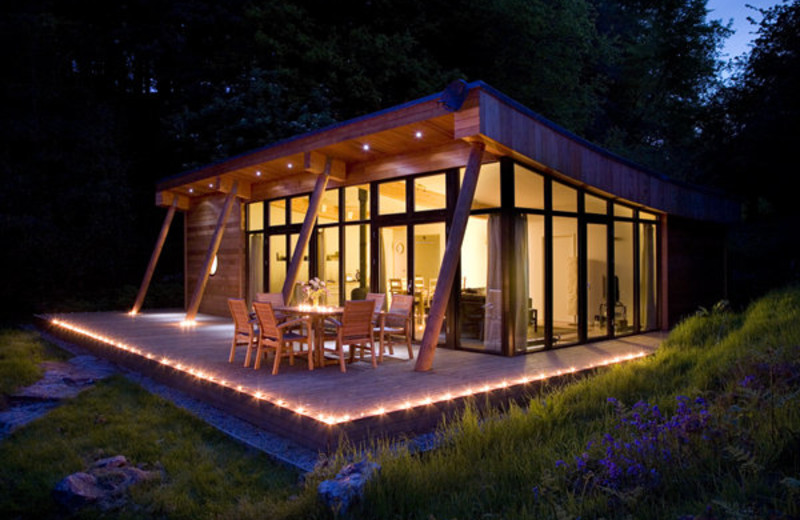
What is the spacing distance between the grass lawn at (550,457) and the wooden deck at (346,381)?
0.35m

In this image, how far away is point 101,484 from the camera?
13.4 ft

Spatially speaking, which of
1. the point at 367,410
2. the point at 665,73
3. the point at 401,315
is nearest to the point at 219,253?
the point at 401,315

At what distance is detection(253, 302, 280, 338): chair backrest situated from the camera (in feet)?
21.5

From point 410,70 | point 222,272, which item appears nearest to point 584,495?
point 222,272

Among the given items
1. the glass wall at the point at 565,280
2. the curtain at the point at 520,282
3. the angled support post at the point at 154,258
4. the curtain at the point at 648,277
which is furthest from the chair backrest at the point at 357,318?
the angled support post at the point at 154,258

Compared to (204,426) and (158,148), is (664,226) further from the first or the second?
(158,148)

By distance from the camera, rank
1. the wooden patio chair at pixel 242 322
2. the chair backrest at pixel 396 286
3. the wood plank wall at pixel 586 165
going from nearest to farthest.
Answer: the wood plank wall at pixel 586 165
the wooden patio chair at pixel 242 322
the chair backrest at pixel 396 286

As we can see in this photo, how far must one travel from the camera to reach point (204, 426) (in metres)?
5.40

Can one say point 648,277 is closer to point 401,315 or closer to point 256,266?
point 401,315

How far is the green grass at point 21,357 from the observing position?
288 inches

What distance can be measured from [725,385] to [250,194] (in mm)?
11190

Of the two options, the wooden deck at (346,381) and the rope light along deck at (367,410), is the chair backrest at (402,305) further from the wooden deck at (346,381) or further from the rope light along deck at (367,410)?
the rope light along deck at (367,410)

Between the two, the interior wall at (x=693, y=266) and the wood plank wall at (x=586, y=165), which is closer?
the wood plank wall at (x=586, y=165)

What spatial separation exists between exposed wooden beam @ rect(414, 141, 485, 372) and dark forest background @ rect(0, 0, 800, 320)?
880cm
